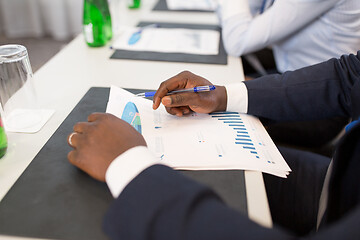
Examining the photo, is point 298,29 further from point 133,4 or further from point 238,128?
point 133,4

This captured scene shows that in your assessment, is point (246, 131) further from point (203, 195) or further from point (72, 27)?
point (72, 27)

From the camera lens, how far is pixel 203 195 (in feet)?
1.43

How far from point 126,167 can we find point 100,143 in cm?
8

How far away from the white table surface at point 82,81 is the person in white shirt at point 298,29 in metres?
0.11

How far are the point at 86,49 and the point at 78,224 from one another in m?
0.81

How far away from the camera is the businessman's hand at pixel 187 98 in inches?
28.8

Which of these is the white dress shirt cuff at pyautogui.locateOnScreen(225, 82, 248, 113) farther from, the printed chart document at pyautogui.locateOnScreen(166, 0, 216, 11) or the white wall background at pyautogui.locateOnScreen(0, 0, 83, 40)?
the white wall background at pyautogui.locateOnScreen(0, 0, 83, 40)

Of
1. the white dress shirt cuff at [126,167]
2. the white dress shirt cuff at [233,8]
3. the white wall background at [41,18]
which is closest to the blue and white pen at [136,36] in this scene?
the white dress shirt cuff at [233,8]

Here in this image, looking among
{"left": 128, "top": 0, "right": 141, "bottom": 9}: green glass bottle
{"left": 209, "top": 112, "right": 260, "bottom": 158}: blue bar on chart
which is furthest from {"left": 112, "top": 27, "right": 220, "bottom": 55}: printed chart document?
{"left": 209, "top": 112, "right": 260, "bottom": 158}: blue bar on chart

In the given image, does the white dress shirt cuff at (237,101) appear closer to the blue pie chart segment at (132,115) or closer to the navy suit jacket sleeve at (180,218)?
the blue pie chart segment at (132,115)

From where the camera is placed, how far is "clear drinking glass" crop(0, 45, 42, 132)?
2.31ft

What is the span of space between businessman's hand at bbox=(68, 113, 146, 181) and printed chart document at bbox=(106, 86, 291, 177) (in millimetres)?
78

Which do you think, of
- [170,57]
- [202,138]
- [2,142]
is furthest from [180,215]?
[170,57]

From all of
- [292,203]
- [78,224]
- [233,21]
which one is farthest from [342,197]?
[233,21]
